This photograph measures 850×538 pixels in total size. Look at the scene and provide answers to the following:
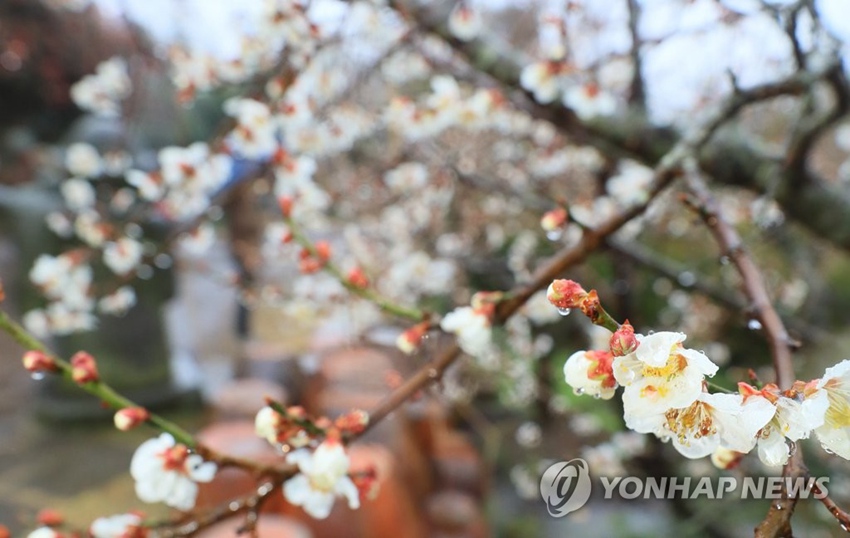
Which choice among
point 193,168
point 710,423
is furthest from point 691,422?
point 193,168

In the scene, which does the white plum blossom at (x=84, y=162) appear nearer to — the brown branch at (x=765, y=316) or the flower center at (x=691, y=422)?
the brown branch at (x=765, y=316)

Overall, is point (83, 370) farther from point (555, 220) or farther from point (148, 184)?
point (148, 184)

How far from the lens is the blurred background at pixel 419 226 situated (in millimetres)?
1025

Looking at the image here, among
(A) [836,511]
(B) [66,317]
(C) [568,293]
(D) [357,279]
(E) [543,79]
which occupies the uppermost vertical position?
(B) [66,317]

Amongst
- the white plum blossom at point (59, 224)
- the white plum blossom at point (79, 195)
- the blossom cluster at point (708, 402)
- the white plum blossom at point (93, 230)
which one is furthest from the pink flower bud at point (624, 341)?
the white plum blossom at point (59, 224)

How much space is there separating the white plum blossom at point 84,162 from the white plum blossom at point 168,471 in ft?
6.63

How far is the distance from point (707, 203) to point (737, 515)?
0.91 meters

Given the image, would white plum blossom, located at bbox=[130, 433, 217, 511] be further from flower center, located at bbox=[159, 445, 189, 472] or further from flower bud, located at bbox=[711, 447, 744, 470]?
flower bud, located at bbox=[711, 447, 744, 470]

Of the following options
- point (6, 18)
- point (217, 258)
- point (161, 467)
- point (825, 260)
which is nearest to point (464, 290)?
point (825, 260)

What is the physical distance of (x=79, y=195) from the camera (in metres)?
2.02

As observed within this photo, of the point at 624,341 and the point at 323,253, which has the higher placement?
the point at 323,253

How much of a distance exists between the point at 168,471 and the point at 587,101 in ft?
2.98

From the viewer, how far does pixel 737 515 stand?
3.64 feet

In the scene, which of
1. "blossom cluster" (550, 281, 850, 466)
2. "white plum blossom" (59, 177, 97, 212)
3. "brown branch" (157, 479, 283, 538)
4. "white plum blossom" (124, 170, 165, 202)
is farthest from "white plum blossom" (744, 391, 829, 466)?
"white plum blossom" (59, 177, 97, 212)
